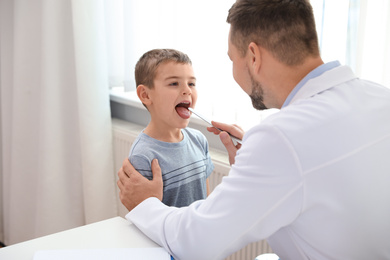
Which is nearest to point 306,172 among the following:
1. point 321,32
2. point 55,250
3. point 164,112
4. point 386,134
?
point 386,134

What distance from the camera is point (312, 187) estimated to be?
2.88ft

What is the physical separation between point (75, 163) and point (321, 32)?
1.48 metres

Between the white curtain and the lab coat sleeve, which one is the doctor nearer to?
the lab coat sleeve

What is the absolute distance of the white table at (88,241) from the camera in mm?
1038

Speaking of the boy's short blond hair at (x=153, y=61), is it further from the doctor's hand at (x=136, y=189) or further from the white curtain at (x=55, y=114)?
the white curtain at (x=55, y=114)

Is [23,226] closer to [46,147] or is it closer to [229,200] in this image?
[46,147]

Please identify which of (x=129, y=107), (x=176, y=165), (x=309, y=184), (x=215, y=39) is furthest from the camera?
(x=129, y=107)

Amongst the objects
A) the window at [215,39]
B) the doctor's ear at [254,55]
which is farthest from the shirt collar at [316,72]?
the window at [215,39]

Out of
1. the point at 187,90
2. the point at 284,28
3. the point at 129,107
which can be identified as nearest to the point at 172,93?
the point at 187,90

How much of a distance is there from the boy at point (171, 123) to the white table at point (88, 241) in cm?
28

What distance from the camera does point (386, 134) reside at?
3.07ft

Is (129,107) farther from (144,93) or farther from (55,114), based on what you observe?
(144,93)

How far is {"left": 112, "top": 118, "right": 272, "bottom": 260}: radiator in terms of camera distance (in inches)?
70.0

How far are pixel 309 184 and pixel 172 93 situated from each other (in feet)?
2.16
